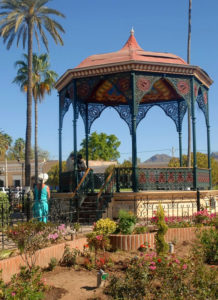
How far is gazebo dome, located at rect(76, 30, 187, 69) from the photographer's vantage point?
41.8ft

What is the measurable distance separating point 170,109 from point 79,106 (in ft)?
13.4

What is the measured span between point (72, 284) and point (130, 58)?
8566 millimetres

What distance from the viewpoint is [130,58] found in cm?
1264

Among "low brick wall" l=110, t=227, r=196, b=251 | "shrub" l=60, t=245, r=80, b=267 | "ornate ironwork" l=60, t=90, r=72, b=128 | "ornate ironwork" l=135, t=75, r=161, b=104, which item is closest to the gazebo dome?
"ornate ironwork" l=135, t=75, r=161, b=104

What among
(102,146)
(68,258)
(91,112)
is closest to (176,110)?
(91,112)

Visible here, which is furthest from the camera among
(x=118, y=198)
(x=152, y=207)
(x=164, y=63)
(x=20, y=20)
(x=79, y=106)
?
(x=20, y=20)

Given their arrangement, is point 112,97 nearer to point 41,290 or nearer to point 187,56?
point 187,56

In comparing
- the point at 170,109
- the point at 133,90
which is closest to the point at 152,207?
the point at 133,90

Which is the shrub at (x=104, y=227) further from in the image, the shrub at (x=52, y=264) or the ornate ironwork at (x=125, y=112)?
the ornate ironwork at (x=125, y=112)

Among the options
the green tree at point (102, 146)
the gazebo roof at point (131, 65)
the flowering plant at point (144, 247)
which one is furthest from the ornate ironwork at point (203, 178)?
the green tree at point (102, 146)

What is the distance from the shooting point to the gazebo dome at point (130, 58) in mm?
12750

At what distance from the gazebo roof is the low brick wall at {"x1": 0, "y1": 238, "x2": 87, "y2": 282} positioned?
6.49m

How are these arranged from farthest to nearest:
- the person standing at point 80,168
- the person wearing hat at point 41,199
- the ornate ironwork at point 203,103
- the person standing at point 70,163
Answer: the ornate ironwork at point 203,103
the person standing at point 70,163
the person standing at point 80,168
the person wearing hat at point 41,199

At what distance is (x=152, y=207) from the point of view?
10969 mm
